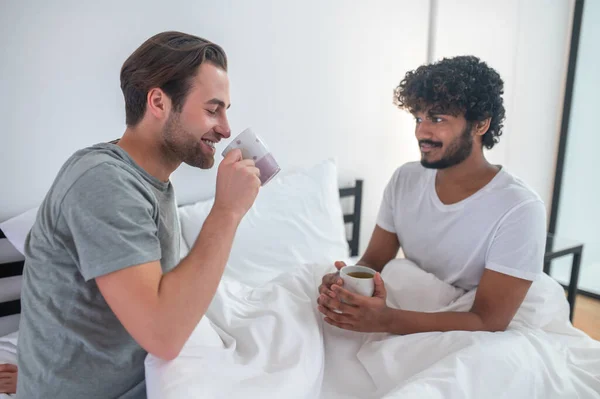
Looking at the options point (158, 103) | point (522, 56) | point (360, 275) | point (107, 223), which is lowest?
point (360, 275)

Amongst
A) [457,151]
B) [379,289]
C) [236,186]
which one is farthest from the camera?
[457,151]

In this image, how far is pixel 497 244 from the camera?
1136 mm

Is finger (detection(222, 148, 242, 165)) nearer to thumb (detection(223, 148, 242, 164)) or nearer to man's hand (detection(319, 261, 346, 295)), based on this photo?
thumb (detection(223, 148, 242, 164))

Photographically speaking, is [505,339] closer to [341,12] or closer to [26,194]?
[26,194]

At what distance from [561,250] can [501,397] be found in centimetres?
139

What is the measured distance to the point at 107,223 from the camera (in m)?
0.69

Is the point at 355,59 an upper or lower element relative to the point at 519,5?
lower

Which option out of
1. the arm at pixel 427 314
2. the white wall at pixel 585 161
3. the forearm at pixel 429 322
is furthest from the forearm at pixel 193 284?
the white wall at pixel 585 161

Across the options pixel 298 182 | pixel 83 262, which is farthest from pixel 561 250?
pixel 83 262

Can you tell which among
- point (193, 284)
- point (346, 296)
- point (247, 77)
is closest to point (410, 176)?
point (346, 296)

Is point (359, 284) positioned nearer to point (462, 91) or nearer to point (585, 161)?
point (462, 91)

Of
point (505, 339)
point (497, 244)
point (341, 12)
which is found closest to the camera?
point (505, 339)

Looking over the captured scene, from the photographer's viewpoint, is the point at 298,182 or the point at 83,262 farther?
the point at 298,182

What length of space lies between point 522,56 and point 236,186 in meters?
2.41
